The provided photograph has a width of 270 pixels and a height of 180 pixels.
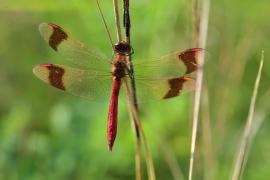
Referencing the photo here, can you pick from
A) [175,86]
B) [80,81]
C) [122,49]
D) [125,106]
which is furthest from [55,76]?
[125,106]

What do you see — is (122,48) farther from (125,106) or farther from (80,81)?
(125,106)

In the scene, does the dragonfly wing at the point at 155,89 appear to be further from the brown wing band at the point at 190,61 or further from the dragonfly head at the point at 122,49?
the dragonfly head at the point at 122,49

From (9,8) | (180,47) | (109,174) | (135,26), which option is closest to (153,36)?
(135,26)

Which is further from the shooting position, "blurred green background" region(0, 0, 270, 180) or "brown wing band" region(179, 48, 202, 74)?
"blurred green background" region(0, 0, 270, 180)

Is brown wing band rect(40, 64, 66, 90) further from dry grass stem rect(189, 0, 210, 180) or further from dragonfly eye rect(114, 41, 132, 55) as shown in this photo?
dry grass stem rect(189, 0, 210, 180)

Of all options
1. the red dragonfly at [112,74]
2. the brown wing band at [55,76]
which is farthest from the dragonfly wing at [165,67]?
the brown wing band at [55,76]

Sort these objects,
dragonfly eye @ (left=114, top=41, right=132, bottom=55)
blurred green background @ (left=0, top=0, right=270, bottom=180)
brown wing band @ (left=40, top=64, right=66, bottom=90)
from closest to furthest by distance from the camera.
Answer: dragonfly eye @ (left=114, top=41, right=132, bottom=55) < brown wing band @ (left=40, top=64, right=66, bottom=90) < blurred green background @ (left=0, top=0, right=270, bottom=180)

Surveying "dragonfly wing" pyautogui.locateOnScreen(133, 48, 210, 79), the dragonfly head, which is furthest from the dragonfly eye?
"dragonfly wing" pyautogui.locateOnScreen(133, 48, 210, 79)

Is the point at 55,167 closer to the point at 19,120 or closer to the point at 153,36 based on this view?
the point at 19,120
